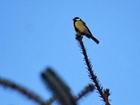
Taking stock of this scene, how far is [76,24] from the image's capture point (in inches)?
410

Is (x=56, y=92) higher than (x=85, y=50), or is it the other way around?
(x=85, y=50)

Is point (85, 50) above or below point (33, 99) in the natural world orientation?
above

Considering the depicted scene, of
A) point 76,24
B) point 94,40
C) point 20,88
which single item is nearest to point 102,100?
point 20,88

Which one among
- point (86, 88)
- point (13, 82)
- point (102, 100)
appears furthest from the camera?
point (102, 100)

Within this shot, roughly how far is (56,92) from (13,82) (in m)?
0.58

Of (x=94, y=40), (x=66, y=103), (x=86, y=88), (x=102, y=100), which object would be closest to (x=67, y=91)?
(x=66, y=103)

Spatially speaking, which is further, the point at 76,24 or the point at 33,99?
the point at 76,24

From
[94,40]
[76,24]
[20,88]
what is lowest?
[20,88]

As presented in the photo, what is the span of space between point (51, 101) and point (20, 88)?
0.61 feet

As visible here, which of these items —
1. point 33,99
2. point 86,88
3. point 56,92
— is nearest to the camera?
point 56,92

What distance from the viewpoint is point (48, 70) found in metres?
0.83

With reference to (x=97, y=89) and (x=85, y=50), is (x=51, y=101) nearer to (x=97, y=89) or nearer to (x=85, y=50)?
(x=97, y=89)

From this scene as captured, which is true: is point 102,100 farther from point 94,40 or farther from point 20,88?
point 94,40

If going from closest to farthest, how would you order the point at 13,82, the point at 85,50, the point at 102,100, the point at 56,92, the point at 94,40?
the point at 56,92, the point at 13,82, the point at 102,100, the point at 85,50, the point at 94,40
